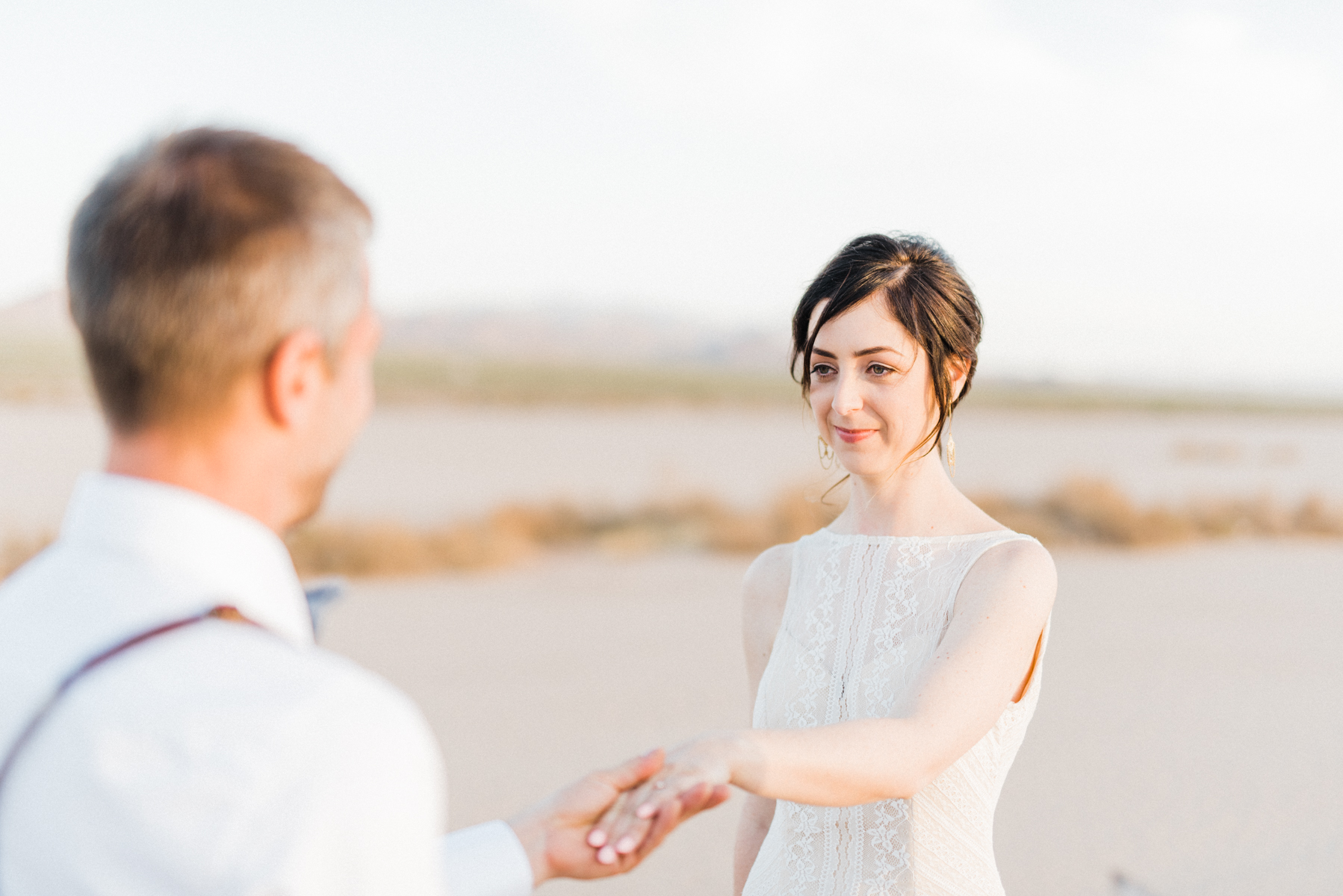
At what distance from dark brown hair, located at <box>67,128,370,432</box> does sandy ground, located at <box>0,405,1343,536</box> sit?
324 inches

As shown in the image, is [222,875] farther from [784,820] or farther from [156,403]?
[784,820]

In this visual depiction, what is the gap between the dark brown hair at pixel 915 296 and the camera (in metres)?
2.41

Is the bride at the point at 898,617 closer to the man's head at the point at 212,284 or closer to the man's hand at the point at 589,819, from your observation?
the man's hand at the point at 589,819

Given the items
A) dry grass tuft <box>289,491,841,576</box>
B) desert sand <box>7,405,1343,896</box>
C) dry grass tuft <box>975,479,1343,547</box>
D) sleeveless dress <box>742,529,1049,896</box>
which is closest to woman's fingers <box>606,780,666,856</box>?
sleeveless dress <box>742,529,1049,896</box>

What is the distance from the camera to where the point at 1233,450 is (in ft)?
154

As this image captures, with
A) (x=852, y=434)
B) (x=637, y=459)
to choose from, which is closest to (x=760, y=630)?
(x=852, y=434)

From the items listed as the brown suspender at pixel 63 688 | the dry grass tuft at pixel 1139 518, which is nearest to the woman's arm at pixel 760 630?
the brown suspender at pixel 63 688

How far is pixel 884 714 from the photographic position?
226 cm

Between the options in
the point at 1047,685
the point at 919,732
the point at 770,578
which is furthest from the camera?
the point at 1047,685

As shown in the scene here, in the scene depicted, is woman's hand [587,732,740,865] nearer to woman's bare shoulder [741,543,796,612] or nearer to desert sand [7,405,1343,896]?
woman's bare shoulder [741,543,796,612]

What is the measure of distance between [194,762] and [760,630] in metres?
1.98

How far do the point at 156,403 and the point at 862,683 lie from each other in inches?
68.0

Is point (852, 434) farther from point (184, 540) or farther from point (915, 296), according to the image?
point (184, 540)

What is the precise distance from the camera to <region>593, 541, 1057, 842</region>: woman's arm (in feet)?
5.91
